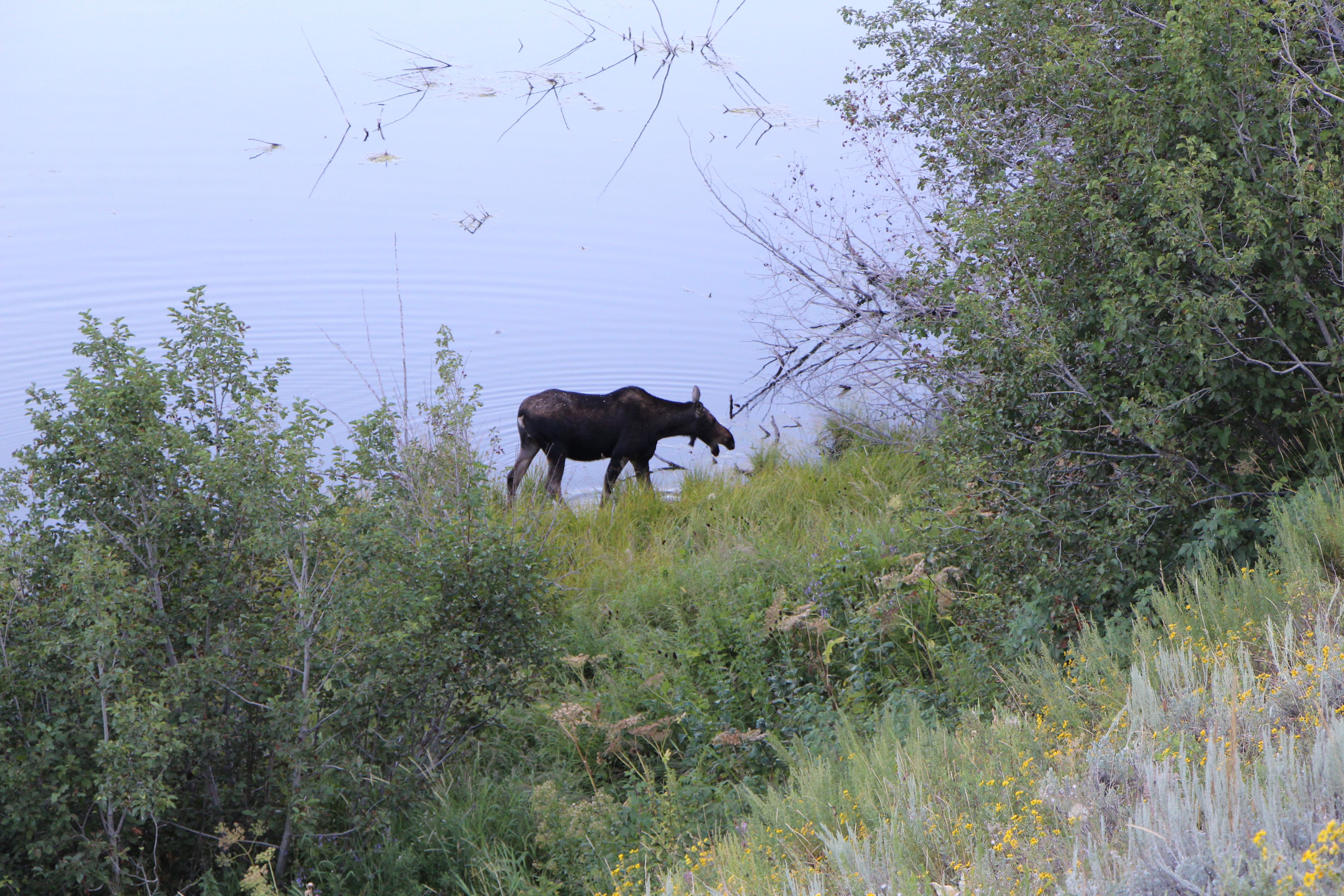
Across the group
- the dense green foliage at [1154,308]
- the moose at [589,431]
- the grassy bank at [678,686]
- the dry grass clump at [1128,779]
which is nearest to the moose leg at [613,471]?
the moose at [589,431]

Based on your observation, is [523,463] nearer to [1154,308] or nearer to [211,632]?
[211,632]

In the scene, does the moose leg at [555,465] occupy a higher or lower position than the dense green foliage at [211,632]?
higher

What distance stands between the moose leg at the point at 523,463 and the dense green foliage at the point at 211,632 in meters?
5.81

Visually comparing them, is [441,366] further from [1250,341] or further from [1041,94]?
[1250,341]

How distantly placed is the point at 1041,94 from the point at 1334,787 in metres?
4.48

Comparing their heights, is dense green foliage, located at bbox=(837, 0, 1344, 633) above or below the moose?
below

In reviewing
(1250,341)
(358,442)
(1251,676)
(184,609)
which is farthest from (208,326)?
→ (1250,341)

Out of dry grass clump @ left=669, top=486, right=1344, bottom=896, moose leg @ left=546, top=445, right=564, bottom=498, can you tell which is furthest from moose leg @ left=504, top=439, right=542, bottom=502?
dry grass clump @ left=669, top=486, right=1344, bottom=896

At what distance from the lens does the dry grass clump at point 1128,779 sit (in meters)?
2.31

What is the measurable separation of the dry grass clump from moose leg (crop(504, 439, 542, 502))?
6761 millimetres

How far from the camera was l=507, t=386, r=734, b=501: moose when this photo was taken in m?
10.8

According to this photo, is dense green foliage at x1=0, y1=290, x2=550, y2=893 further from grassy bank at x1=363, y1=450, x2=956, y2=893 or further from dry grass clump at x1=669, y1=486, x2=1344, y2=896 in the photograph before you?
dry grass clump at x1=669, y1=486, x2=1344, y2=896

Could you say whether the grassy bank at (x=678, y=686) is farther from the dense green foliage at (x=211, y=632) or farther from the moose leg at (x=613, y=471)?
the moose leg at (x=613, y=471)

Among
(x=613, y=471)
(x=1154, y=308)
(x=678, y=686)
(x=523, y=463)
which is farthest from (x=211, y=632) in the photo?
(x=613, y=471)
